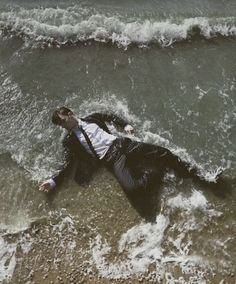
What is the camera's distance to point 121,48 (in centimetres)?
985

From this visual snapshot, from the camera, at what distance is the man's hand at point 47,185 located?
782cm

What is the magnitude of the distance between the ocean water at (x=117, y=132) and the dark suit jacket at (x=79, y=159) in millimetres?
169

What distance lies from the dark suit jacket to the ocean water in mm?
169

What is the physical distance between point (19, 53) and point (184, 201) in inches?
207

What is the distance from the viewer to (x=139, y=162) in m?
→ 8.00

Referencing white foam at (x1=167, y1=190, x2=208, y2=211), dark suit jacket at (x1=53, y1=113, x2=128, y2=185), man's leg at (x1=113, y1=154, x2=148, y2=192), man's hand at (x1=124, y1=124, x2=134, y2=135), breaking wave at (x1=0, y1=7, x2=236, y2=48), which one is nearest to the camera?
white foam at (x1=167, y1=190, x2=208, y2=211)

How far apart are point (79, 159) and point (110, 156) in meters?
0.66

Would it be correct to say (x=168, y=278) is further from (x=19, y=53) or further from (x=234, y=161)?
(x=19, y=53)

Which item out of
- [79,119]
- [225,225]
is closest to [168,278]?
[225,225]

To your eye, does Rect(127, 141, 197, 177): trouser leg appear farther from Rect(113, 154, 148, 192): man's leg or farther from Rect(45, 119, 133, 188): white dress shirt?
Rect(45, 119, 133, 188): white dress shirt

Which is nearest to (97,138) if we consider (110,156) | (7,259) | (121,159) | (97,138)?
(97,138)

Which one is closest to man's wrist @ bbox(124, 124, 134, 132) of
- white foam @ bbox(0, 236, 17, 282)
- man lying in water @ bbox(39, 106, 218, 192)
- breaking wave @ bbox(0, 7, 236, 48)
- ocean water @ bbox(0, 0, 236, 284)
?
man lying in water @ bbox(39, 106, 218, 192)

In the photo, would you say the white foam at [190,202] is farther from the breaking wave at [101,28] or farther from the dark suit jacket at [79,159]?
the breaking wave at [101,28]

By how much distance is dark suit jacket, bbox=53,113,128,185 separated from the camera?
8078 millimetres
